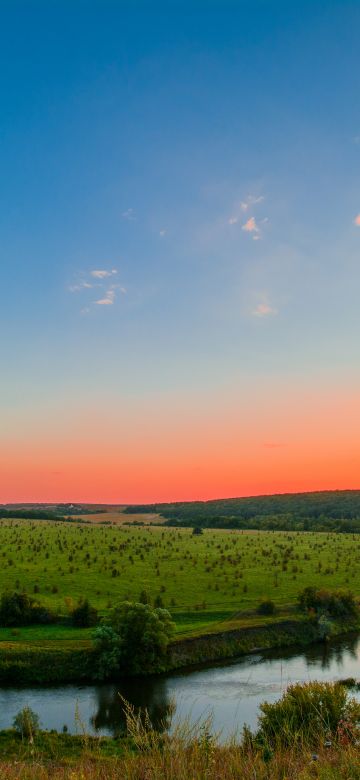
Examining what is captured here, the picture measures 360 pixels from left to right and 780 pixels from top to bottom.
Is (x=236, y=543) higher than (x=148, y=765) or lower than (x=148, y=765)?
lower

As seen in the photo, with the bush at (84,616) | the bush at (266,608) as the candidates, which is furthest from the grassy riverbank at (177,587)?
the bush at (84,616)

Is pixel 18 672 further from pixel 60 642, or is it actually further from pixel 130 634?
pixel 130 634

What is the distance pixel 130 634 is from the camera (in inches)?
1892

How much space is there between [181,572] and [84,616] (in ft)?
77.7

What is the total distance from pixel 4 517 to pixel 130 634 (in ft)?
482

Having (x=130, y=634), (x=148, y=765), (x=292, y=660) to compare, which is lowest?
(x=292, y=660)

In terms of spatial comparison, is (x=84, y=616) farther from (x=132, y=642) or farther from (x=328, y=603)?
(x=328, y=603)

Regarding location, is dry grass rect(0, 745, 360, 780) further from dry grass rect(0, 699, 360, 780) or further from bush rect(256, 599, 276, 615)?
bush rect(256, 599, 276, 615)

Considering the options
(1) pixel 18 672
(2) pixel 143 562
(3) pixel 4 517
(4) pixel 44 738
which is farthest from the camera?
(3) pixel 4 517

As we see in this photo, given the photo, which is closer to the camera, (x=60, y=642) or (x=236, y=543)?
(x=60, y=642)

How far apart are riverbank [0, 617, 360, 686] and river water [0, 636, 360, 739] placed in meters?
1.47

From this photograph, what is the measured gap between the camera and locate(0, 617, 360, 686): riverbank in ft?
151

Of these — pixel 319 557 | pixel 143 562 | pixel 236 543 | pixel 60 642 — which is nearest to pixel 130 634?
pixel 60 642

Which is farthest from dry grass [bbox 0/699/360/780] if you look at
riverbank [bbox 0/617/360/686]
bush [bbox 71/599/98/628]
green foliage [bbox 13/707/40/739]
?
bush [bbox 71/599/98/628]
